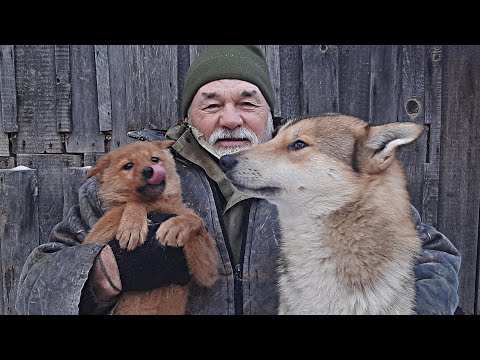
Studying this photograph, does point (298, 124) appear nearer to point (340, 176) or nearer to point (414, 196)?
point (340, 176)

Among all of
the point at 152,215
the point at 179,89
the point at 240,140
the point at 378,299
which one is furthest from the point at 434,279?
the point at 179,89

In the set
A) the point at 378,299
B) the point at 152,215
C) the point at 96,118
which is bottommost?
the point at 378,299

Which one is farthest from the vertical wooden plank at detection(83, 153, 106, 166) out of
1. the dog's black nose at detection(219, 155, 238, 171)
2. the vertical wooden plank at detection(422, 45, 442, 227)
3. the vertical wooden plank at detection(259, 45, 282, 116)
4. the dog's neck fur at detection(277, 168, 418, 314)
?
the vertical wooden plank at detection(422, 45, 442, 227)

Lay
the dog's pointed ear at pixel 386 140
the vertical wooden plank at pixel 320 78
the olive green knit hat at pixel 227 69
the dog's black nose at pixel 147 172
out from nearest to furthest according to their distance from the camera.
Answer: the dog's pointed ear at pixel 386 140 < the dog's black nose at pixel 147 172 < the olive green knit hat at pixel 227 69 < the vertical wooden plank at pixel 320 78

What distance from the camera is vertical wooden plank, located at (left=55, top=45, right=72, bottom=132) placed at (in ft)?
8.73

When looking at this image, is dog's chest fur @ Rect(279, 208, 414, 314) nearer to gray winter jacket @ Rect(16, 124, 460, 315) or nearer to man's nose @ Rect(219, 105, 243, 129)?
gray winter jacket @ Rect(16, 124, 460, 315)

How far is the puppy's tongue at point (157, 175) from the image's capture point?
1.91 meters

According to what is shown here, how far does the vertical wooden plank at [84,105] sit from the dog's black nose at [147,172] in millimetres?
987

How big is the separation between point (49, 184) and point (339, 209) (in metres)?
1.87

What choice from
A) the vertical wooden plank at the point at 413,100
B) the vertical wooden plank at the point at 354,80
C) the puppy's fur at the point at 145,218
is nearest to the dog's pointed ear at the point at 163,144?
the puppy's fur at the point at 145,218

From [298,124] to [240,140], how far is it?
1.06 ft

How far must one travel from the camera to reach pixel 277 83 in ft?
8.89

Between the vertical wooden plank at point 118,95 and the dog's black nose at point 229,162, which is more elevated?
the vertical wooden plank at point 118,95

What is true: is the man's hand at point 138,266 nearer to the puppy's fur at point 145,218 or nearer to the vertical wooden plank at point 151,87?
the puppy's fur at point 145,218
